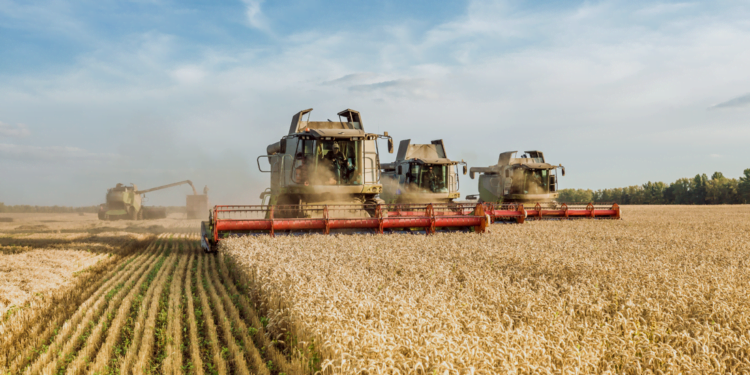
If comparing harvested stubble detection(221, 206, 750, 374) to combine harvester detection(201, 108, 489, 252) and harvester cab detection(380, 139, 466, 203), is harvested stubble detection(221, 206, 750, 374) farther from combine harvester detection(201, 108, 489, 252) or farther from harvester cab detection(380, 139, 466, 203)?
harvester cab detection(380, 139, 466, 203)

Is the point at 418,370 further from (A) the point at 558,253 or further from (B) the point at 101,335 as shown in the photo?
(A) the point at 558,253

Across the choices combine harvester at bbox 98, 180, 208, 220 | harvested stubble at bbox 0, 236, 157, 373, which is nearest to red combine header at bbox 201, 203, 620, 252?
harvested stubble at bbox 0, 236, 157, 373

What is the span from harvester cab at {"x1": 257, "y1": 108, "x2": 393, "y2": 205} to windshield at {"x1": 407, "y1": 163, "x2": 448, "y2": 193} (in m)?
6.62

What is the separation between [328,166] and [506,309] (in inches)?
332

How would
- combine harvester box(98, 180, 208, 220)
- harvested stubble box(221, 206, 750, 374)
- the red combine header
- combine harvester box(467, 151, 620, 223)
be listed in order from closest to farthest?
harvested stubble box(221, 206, 750, 374) → the red combine header → combine harvester box(467, 151, 620, 223) → combine harvester box(98, 180, 208, 220)

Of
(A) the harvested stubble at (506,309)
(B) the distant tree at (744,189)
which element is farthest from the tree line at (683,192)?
(A) the harvested stubble at (506,309)

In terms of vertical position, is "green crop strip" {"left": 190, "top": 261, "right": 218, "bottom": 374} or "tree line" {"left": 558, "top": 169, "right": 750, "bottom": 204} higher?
"tree line" {"left": 558, "top": 169, "right": 750, "bottom": 204}

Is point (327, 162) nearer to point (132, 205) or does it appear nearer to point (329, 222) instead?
point (329, 222)

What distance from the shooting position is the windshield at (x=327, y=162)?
39.3 ft

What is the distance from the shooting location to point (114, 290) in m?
7.27

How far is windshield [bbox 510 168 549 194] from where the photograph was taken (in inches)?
821

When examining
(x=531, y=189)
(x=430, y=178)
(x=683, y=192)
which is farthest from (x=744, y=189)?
(x=430, y=178)

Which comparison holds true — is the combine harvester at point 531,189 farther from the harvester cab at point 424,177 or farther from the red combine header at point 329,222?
the red combine header at point 329,222

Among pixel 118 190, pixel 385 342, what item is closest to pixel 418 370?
pixel 385 342
